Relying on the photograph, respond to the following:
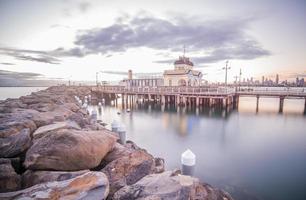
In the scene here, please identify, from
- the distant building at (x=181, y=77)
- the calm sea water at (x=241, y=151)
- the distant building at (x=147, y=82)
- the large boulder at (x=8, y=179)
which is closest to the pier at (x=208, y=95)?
the distant building at (x=181, y=77)

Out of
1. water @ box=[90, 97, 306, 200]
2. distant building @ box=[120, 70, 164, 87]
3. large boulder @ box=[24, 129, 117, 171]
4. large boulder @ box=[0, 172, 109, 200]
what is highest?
distant building @ box=[120, 70, 164, 87]

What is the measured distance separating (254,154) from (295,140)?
17.9 feet

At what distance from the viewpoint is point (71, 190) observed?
246 centimetres

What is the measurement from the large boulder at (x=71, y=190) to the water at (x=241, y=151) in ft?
17.4

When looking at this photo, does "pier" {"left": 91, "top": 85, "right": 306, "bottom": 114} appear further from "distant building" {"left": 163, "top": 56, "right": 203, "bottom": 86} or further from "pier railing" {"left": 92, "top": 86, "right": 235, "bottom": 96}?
"distant building" {"left": 163, "top": 56, "right": 203, "bottom": 86}

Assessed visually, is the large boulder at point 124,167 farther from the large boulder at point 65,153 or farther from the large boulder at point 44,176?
the large boulder at point 44,176

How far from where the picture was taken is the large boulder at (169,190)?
8.00ft

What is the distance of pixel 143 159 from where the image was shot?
156 inches

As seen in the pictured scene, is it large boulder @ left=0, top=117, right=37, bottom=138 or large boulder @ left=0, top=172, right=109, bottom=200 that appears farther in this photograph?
large boulder @ left=0, top=117, right=37, bottom=138

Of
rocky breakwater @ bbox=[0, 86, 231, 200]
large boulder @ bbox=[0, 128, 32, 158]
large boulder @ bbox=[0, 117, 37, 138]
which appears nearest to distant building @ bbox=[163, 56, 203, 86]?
large boulder @ bbox=[0, 117, 37, 138]

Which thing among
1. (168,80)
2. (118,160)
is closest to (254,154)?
(118,160)

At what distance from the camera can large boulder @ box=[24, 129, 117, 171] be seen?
3219 mm

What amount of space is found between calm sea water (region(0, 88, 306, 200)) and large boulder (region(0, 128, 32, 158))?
5.80 m

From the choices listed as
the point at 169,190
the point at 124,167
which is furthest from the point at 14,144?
the point at 169,190
